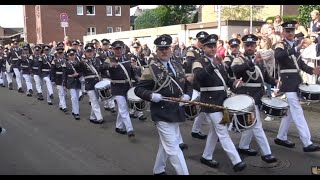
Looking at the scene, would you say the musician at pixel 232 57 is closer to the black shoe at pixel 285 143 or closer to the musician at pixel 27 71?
the black shoe at pixel 285 143

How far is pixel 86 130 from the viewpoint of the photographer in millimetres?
10383

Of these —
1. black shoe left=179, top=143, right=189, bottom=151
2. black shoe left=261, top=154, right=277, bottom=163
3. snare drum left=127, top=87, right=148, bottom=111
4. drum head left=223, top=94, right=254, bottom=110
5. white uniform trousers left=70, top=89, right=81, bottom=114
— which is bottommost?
black shoe left=179, top=143, right=189, bottom=151

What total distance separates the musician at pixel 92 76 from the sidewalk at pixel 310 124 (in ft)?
12.9

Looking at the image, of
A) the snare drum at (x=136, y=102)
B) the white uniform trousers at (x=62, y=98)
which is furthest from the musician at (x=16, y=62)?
the snare drum at (x=136, y=102)

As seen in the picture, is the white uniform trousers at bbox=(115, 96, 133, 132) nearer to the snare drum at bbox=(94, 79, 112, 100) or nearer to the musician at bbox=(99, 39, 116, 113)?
the snare drum at bbox=(94, 79, 112, 100)

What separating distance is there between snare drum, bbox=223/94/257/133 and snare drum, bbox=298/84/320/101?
4.99 ft

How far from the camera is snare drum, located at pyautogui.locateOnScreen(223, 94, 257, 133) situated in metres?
6.62

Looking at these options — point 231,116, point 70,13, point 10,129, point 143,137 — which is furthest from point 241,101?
point 70,13

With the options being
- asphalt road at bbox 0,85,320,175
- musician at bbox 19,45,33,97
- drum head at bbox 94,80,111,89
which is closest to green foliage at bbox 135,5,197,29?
musician at bbox 19,45,33,97

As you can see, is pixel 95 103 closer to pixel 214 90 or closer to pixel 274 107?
pixel 214 90

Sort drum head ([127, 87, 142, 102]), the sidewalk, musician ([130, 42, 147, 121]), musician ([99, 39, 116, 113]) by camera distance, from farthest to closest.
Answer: musician ([99, 39, 116, 113])
musician ([130, 42, 147, 121])
the sidewalk
drum head ([127, 87, 142, 102])

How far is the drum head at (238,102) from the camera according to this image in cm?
668
